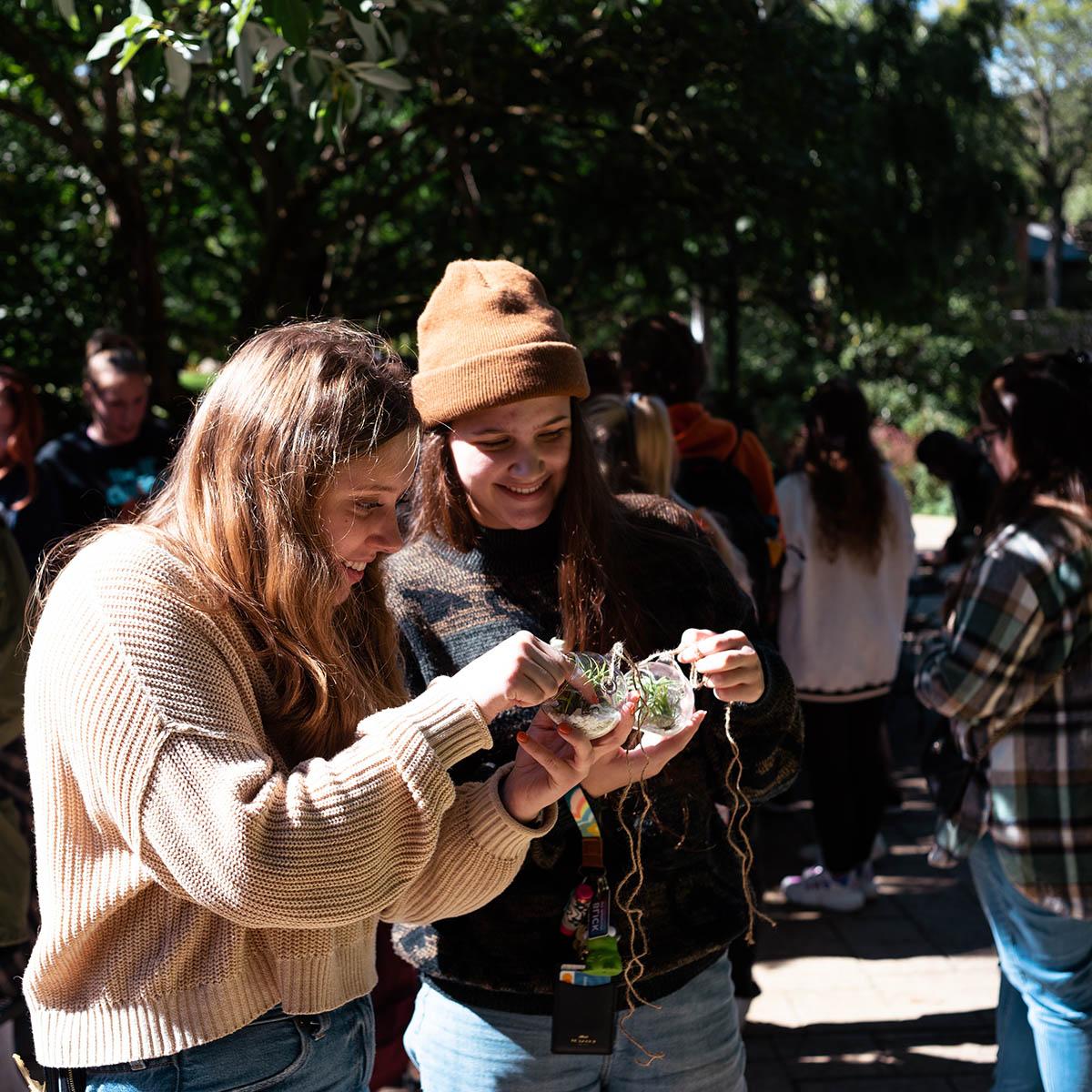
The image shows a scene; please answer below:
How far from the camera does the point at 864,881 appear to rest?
17.0 ft

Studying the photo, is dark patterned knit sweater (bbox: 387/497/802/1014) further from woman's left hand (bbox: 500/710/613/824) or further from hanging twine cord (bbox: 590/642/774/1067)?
woman's left hand (bbox: 500/710/613/824)

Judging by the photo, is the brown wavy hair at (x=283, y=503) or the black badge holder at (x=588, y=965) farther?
the black badge holder at (x=588, y=965)

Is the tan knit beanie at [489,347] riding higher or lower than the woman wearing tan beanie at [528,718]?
higher

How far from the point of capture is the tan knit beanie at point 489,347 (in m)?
2.05

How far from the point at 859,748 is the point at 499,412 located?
3.38 m

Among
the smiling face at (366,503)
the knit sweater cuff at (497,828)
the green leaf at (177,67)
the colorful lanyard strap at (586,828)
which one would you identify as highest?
the green leaf at (177,67)

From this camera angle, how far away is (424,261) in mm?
7781

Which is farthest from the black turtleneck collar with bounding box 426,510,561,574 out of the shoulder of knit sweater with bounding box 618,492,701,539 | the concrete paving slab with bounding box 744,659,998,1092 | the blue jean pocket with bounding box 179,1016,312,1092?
the concrete paving slab with bounding box 744,659,998,1092

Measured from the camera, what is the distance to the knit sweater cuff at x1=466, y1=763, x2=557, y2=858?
5.81 feet

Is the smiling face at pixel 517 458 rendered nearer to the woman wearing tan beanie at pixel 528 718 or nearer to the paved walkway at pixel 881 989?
the woman wearing tan beanie at pixel 528 718

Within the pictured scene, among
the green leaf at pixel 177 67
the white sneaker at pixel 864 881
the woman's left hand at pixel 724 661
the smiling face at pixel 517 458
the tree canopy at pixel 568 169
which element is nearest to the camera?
the woman's left hand at pixel 724 661

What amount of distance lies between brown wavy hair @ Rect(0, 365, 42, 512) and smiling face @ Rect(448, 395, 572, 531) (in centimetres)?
315

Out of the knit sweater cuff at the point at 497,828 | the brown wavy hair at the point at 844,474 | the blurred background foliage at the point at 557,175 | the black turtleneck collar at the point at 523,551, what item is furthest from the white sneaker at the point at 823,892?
the knit sweater cuff at the point at 497,828

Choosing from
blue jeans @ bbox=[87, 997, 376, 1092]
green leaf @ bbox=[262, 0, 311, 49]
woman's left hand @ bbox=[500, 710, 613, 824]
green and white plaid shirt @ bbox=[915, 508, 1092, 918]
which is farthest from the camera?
green and white plaid shirt @ bbox=[915, 508, 1092, 918]
